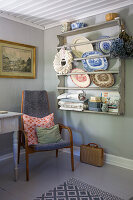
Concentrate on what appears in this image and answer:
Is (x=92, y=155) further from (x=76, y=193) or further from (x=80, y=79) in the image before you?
(x=80, y=79)

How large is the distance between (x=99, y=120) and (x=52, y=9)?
192cm

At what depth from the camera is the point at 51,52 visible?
3.85 meters

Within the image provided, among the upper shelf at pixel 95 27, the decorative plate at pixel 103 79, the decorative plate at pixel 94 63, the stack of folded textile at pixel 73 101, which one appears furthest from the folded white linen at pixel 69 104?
the upper shelf at pixel 95 27

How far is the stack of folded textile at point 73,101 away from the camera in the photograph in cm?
323

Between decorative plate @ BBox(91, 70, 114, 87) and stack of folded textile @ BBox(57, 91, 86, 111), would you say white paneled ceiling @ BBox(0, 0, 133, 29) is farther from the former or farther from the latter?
stack of folded textile @ BBox(57, 91, 86, 111)

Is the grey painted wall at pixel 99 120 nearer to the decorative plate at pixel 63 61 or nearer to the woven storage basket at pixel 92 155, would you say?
the woven storage basket at pixel 92 155

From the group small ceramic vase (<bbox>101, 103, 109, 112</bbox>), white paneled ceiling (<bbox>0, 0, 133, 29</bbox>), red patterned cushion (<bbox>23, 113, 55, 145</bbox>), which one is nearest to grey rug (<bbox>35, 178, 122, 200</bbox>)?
red patterned cushion (<bbox>23, 113, 55, 145</bbox>)

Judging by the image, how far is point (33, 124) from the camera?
304 cm

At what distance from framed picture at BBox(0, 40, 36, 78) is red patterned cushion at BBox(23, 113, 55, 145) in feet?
2.81

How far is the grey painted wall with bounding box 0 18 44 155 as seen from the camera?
3262 mm

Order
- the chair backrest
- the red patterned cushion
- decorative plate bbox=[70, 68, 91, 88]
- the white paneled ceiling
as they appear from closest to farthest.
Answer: the white paneled ceiling, the red patterned cushion, the chair backrest, decorative plate bbox=[70, 68, 91, 88]

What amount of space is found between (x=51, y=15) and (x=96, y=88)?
1.46m

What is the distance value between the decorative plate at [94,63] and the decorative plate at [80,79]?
6.0 inches

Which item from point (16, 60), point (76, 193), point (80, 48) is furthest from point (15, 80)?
point (76, 193)
